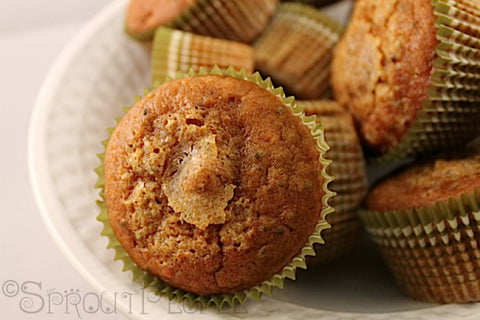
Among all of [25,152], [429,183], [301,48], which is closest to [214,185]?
[429,183]

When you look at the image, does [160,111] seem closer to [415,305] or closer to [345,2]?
[415,305]

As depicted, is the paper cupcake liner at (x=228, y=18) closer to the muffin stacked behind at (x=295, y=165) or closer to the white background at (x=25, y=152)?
the muffin stacked behind at (x=295, y=165)

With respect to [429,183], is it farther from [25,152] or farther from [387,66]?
[25,152]

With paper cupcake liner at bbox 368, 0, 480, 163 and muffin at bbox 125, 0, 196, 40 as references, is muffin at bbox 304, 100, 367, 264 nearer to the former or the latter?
paper cupcake liner at bbox 368, 0, 480, 163

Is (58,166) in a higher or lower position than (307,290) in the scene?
higher

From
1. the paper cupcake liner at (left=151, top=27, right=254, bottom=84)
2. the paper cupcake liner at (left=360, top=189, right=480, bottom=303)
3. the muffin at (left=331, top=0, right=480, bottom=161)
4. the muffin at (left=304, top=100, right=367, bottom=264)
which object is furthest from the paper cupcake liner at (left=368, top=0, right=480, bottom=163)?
the paper cupcake liner at (left=151, top=27, right=254, bottom=84)

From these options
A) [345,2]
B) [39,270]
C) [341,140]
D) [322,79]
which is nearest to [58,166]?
[39,270]
